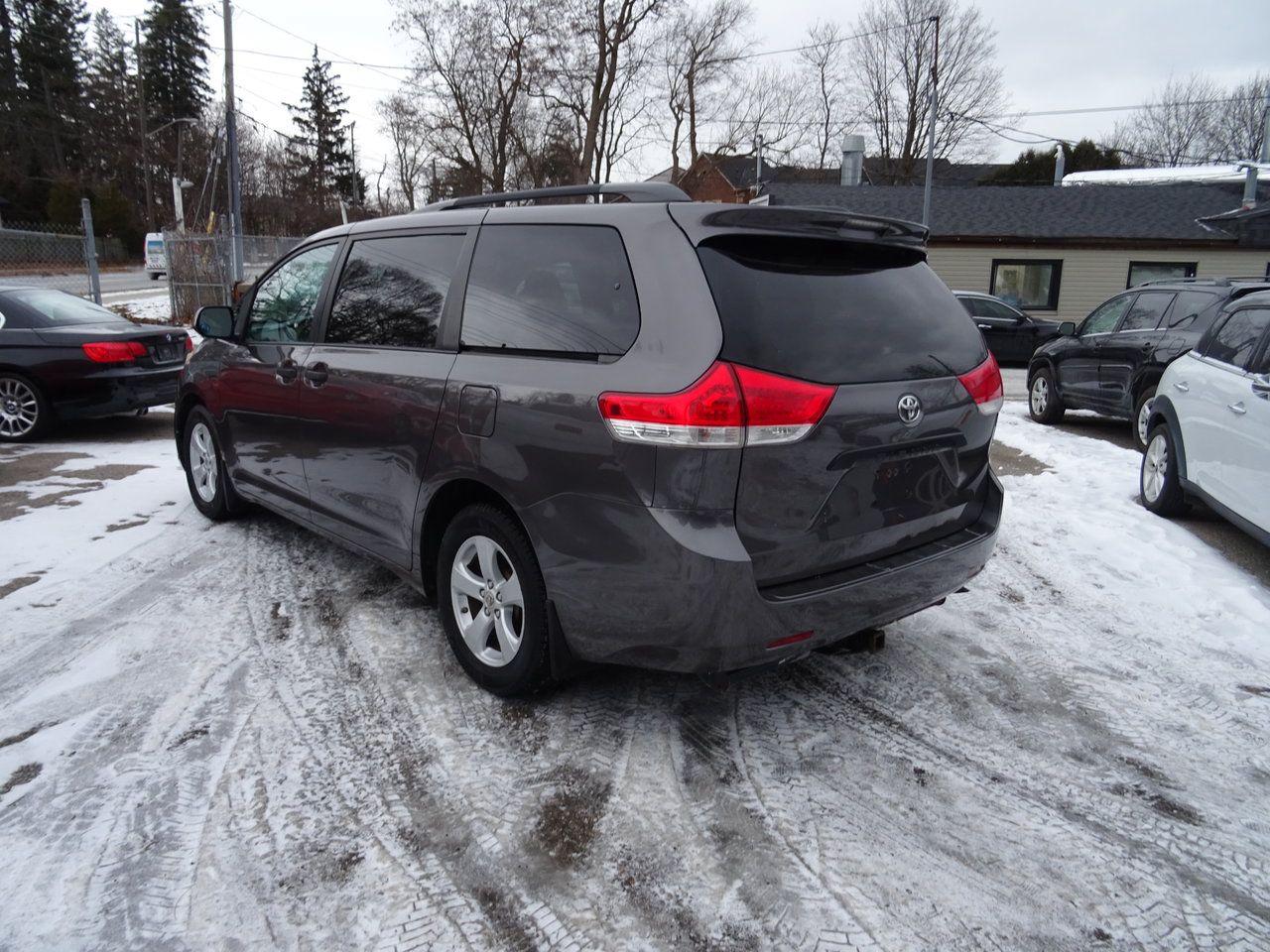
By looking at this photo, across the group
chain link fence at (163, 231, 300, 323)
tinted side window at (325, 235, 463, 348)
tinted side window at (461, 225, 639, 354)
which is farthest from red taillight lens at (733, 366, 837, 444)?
chain link fence at (163, 231, 300, 323)

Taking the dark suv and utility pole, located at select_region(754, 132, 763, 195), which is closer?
the dark suv

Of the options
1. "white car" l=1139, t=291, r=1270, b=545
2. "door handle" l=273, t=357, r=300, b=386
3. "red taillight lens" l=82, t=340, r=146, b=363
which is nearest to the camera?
"door handle" l=273, t=357, r=300, b=386

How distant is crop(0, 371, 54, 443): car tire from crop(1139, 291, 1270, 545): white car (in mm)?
9542

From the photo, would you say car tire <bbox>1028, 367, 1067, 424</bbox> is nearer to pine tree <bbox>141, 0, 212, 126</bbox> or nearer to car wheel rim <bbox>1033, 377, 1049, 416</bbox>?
car wheel rim <bbox>1033, 377, 1049, 416</bbox>

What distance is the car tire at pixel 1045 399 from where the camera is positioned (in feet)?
33.7

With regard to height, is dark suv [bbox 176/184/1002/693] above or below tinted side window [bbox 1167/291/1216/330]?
below

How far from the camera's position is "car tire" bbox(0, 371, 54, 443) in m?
8.14

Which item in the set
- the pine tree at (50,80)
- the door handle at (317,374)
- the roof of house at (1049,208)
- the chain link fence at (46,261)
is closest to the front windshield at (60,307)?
the door handle at (317,374)

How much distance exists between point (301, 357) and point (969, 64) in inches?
2091

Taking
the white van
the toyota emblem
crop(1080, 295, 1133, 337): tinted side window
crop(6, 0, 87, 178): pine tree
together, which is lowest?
the toyota emblem

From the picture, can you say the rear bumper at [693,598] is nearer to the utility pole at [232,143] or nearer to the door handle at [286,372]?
the door handle at [286,372]

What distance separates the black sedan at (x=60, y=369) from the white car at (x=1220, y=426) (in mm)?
8894

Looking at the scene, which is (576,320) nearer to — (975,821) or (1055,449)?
(975,821)

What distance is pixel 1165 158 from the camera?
57.2 meters
